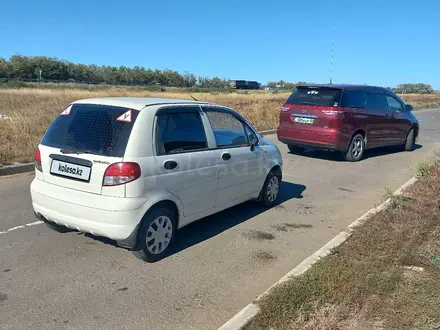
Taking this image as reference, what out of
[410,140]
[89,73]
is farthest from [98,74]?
[410,140]

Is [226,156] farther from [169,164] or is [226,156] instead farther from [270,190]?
[270,190]

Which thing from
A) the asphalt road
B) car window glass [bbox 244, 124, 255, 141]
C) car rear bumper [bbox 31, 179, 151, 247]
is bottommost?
the asphalt road

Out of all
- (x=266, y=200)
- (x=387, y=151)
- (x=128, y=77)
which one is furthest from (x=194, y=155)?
(x=128, y=77)

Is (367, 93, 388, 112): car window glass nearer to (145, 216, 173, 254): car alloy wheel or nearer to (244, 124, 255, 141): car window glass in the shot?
(244, 124, 255, 141): car window glass

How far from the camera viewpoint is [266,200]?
6637 mm

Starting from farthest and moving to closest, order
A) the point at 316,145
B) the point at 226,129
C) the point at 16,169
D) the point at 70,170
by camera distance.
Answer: the point at 316,145 < the point at 16,169 < the point at 226,129 < the point at 70,170

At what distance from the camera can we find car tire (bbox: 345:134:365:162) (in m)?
11.1

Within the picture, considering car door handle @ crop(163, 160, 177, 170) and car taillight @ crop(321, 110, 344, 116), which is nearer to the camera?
car door handle @ crop(163, 160, 177, 170)

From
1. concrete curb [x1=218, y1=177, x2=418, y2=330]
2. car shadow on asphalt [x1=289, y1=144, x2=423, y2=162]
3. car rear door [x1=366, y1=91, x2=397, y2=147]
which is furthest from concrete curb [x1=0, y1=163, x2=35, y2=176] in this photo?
car rear door [x1=366, y1=91, x2=397, y2=147]

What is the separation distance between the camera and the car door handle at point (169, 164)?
14.5ft

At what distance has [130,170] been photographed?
407 centimetres

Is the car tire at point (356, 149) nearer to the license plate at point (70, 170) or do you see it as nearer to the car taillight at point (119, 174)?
the car taillight at point (119, 174)

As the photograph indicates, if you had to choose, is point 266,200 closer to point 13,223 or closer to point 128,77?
point 13,223

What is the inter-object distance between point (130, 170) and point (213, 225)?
2.08m
